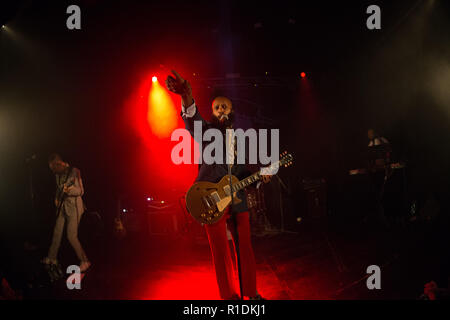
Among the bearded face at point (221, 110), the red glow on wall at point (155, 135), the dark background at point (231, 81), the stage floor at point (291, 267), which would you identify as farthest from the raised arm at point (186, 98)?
the red glow on wall at point (155, 135)

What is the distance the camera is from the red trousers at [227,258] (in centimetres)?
275

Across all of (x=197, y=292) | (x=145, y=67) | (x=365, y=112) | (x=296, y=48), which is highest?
(x=296, y=48)

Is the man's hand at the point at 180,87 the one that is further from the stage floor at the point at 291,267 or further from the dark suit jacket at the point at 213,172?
the stage floor at the point at 291,267

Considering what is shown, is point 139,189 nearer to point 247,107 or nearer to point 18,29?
point 247,107

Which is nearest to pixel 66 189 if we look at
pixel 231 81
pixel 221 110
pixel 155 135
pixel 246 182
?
pixel 221 110

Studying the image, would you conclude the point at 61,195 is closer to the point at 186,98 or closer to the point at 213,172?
the point at 213,172

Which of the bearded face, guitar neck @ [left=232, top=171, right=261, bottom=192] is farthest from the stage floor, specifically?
the bearded face

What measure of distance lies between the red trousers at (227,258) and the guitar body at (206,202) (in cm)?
11

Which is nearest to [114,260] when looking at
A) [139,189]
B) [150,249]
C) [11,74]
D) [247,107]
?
[150,249]

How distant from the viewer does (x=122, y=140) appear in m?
7.86

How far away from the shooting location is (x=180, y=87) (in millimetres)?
2500

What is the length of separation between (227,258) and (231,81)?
231 inches
